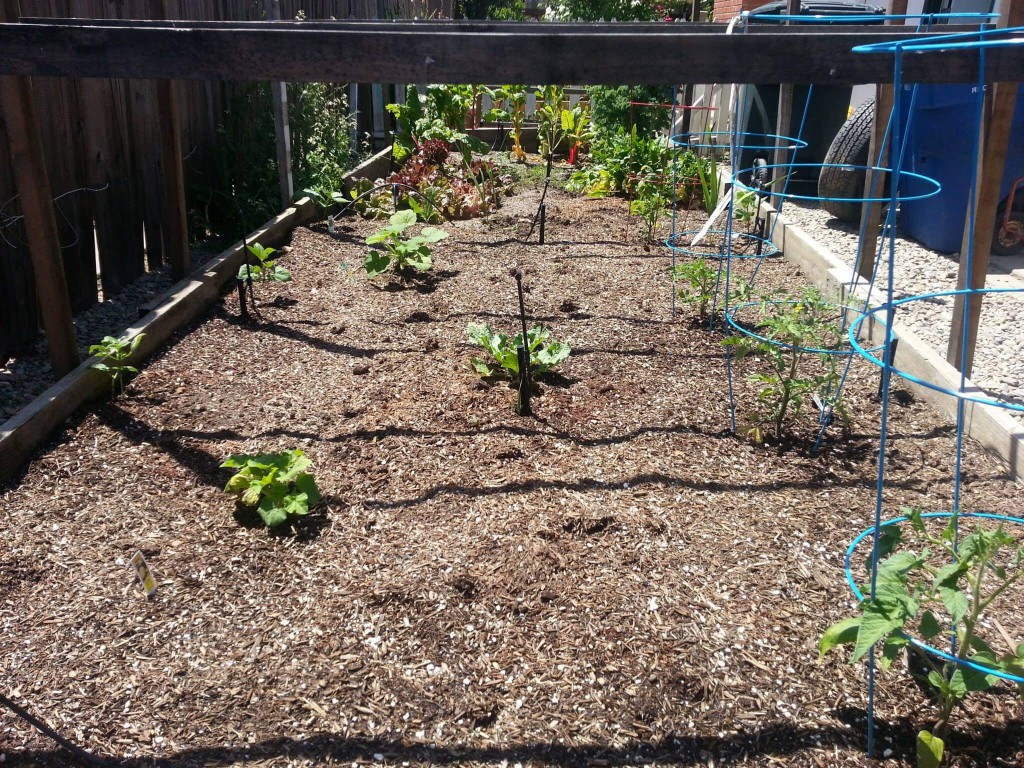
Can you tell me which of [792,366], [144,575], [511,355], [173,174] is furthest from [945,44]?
[173,174]

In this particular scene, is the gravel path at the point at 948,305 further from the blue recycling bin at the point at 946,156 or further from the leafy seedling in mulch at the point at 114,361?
the leafy seedling in mulch at the point at 114,361

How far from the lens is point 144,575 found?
2531 millimetres

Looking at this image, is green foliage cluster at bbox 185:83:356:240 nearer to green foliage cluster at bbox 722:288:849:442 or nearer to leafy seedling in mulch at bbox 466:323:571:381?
leafy seedling in mulch at bbox 466:323:571:381

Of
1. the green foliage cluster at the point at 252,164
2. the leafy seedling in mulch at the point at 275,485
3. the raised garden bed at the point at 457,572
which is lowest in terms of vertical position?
the raised garden bed at the point at 457,572

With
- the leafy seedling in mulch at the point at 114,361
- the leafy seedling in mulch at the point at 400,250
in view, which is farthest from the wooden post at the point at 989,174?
the leafy seedling in mulch at the point at 114,361

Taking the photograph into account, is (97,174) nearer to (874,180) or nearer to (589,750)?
(589,750)

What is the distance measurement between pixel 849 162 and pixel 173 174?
5061 millimetres

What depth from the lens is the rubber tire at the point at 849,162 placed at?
655 cm

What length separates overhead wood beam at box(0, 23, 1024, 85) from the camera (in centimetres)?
262

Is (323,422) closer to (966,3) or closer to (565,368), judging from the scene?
(565,368)

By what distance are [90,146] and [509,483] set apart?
332 centimetres

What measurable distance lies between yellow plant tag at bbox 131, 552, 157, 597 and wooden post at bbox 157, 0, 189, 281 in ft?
9.49

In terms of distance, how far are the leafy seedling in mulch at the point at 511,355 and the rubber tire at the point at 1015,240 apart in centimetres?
361

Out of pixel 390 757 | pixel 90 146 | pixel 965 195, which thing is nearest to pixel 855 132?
pixel 965 195
